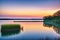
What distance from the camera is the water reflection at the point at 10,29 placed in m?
2.86

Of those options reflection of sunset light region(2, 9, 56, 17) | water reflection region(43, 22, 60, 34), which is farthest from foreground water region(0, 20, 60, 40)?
reflection of sunset light region(2, 9, 56, 17)

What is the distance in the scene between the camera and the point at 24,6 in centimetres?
292

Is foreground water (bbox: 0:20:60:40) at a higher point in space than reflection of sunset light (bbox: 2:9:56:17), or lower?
lower

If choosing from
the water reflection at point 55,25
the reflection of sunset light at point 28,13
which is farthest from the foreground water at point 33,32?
the reflection of sunset light at point 28,13

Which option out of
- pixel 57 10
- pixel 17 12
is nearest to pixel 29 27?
pixel 17 12

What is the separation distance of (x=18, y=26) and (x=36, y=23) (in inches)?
11.3

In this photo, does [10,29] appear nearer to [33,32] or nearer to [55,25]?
[33,32]

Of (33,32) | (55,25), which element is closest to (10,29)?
(33,32)

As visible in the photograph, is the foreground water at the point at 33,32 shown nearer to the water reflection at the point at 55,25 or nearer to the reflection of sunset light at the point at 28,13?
the water reflection at the point at 55,25

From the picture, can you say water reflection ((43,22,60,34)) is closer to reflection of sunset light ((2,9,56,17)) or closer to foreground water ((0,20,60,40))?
foreground water ((0,20,60,40))

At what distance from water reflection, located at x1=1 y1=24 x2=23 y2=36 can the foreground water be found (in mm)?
16

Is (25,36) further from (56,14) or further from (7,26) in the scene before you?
(56,14)

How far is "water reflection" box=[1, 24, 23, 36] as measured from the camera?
2859 millimetres

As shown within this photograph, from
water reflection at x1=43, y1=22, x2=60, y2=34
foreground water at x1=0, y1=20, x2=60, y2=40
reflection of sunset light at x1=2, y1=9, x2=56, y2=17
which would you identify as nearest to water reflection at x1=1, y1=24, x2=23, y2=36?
foreground water at x1=0, y1=20, x2=60, y2=40
